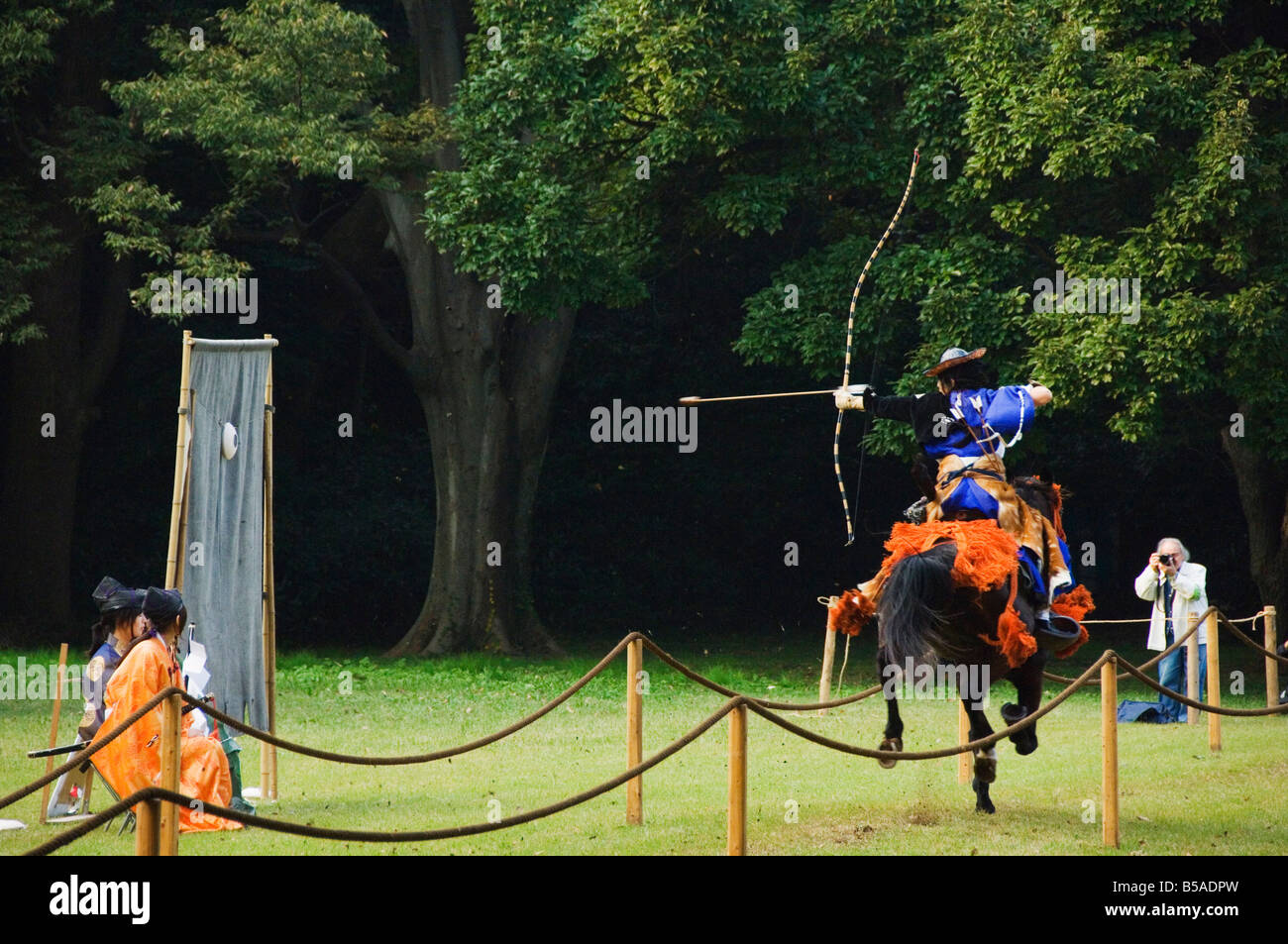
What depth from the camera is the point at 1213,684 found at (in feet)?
38.0

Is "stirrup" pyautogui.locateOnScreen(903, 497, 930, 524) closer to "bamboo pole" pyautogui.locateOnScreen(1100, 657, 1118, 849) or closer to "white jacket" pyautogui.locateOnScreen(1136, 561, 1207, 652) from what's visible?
"bamboo pole" pyautogui.locateOnScreen(1100, 657, 1118, 849)

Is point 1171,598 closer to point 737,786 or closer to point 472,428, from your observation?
point 737,786

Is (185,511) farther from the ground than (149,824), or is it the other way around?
(185,511)

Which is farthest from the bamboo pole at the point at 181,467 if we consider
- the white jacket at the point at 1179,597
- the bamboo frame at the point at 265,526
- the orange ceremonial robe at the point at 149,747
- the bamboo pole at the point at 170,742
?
the white jacket at the point at 1179,597

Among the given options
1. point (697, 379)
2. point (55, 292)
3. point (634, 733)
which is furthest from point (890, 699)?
point (697, 379)

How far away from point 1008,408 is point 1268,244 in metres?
7.13

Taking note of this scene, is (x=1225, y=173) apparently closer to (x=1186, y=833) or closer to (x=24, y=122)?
(x=1186, y=833)

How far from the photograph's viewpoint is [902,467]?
2422 cm

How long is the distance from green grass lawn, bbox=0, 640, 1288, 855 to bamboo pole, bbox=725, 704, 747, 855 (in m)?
0.89

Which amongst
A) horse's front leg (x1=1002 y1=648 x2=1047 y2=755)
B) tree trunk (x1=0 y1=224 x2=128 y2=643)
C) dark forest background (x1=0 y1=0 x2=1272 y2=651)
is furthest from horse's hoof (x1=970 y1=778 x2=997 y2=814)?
tree trunk (x1=0 y1=224 x2=128 y2=643)

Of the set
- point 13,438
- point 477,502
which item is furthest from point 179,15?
point 477,502

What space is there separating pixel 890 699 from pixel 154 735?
363 cm

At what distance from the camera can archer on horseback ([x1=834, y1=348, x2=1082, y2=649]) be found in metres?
8.62

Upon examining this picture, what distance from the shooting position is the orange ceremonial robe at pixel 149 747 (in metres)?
7.45
